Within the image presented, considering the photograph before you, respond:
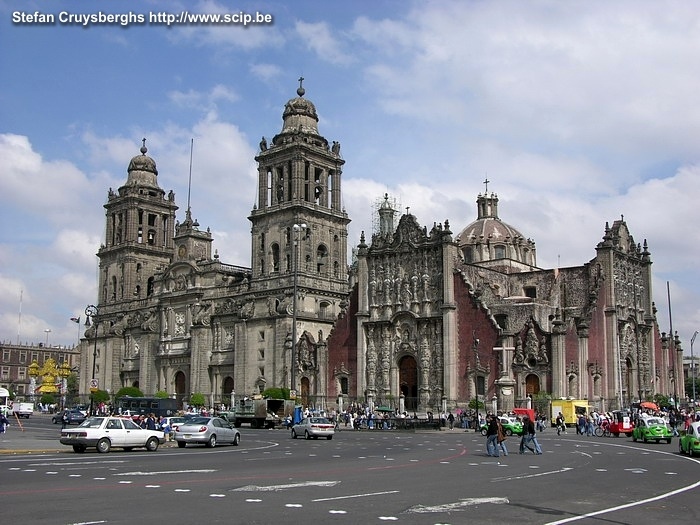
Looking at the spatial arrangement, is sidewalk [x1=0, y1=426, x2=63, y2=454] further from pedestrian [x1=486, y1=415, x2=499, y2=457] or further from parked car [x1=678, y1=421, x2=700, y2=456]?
parked car [x1=678, y1=421, x2=700, y2=456]

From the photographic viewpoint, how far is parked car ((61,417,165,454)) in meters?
30.4

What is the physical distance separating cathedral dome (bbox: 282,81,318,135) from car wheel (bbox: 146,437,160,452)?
188 ft

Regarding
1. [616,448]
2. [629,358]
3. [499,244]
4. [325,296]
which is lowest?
[616,448]

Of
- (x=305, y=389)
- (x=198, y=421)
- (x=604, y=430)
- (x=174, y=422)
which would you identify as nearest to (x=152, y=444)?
(x=198, y=421)

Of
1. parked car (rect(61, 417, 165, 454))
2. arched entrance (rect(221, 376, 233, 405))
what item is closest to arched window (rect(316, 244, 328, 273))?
arched entrance (rect(221, 376, 233, 405))

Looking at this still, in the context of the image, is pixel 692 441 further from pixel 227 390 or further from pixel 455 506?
pixel 227 390

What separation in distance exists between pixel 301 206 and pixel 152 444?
5188 centimetres

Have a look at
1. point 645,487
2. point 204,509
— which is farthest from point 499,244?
point 204,509

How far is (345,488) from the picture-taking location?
739 inches

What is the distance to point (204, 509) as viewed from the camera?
1497 centimetres

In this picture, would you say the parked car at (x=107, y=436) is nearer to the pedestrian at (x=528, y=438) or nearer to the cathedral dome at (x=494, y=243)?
the pedestrian at (x=528, y=438)

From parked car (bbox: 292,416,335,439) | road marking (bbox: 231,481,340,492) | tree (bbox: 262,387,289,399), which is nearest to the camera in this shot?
road marking (bbox: 231,481,340,492)

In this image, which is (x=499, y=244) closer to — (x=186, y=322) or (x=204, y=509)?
(x=186, y=322)

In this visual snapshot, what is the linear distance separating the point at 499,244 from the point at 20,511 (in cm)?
7431
